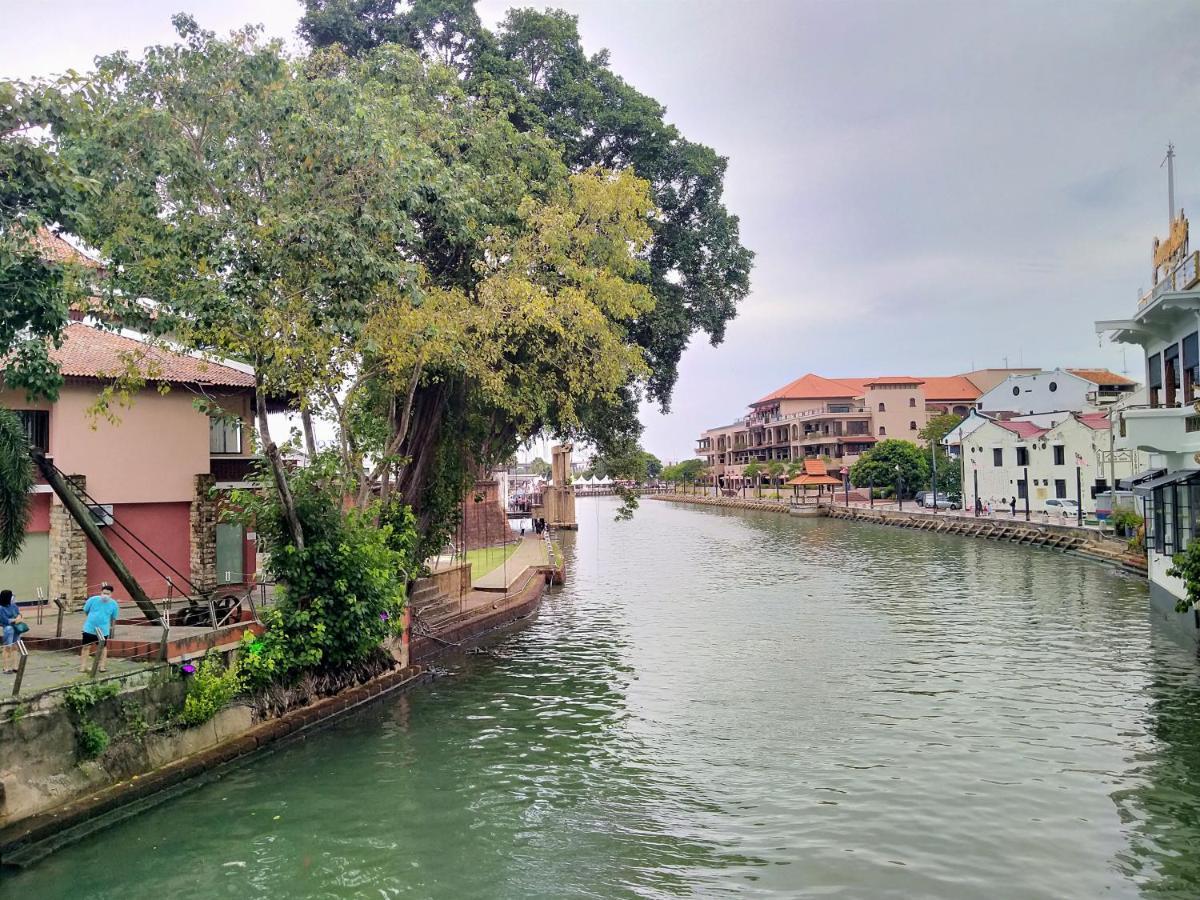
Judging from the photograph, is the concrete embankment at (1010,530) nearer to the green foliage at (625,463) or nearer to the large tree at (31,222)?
the green foliage at (625,463)

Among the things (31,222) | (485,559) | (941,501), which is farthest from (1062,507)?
(31,222)

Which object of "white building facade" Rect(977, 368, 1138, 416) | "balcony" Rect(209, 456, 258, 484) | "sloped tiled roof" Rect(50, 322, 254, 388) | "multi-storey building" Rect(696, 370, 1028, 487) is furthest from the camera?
"multi-storey building" Rect(696, 370, 1028, 487)

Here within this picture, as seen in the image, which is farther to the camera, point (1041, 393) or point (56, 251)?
point (1041, 393)

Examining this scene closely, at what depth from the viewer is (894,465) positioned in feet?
262

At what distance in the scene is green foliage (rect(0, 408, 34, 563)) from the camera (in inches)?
523

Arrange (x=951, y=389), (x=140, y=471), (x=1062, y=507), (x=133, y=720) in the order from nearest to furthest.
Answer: (x=133, y=720), (x=140, y=471), (x=1062, y=507), (x=951, y=389)

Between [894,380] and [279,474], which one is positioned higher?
[894,380]

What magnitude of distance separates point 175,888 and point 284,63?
12925 millimetres

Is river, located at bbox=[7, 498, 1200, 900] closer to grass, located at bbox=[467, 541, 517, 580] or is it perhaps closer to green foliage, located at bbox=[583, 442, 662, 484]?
green foliage, located at bbox=[583, 442, 662, 484]

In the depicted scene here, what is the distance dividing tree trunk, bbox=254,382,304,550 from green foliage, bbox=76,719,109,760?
495 cm

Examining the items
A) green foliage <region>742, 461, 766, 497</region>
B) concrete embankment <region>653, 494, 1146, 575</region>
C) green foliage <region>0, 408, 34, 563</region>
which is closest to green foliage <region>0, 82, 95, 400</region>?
green foliage <region>0, 408, 34, 563</region>

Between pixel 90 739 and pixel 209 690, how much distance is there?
2.05 meters

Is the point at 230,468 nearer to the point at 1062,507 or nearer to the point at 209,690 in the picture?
the point at 209,690

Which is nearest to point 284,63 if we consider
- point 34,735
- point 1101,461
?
point 34,735
